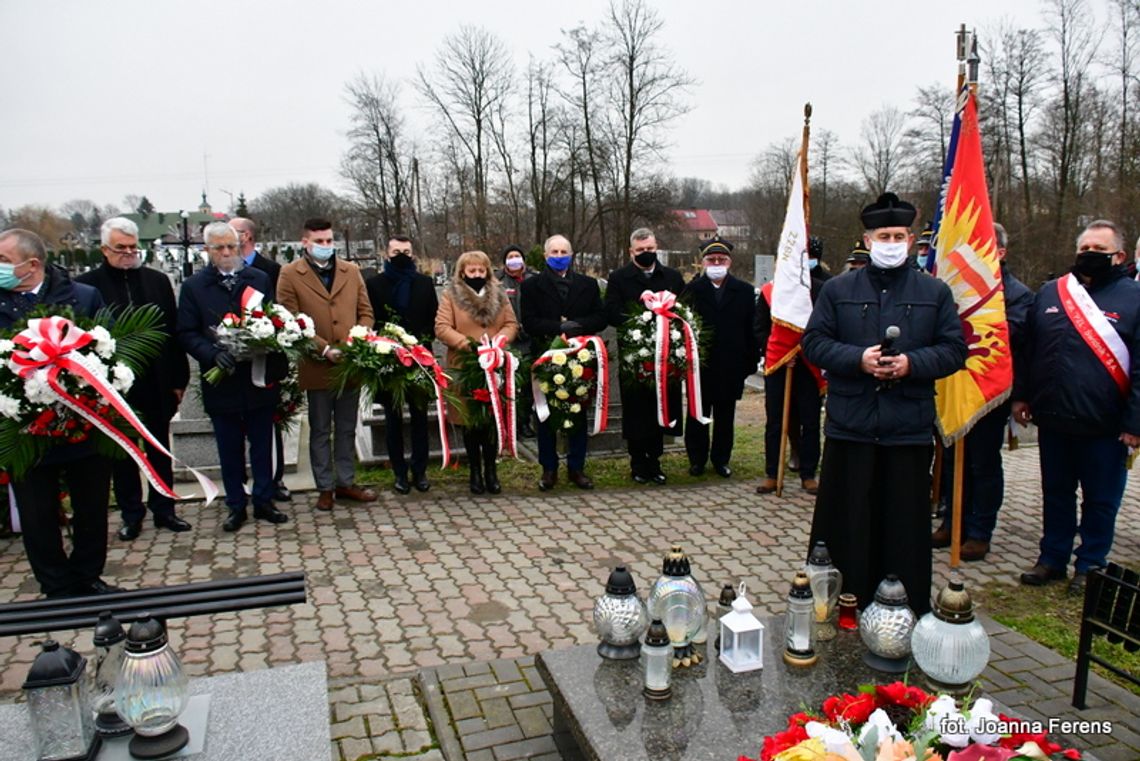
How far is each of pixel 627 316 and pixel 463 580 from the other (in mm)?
3117

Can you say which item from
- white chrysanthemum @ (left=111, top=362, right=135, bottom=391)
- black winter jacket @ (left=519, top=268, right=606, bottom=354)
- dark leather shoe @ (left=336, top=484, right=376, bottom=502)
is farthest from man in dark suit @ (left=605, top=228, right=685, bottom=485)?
white chrysanthemum @ (left=111, top=362, right=135, bottom=391)

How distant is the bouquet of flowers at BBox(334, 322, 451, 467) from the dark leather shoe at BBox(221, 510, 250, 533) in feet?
4.04

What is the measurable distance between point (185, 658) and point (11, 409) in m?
1.56

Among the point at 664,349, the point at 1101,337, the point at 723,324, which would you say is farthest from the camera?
the point at 723,324

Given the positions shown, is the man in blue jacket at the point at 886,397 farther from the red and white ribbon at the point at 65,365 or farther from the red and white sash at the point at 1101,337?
the red and white ribbon at the point at 65,365

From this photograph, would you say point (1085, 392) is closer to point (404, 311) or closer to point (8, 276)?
point (404, 311)

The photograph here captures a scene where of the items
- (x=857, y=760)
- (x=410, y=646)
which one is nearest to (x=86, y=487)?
(x=410, y=646)

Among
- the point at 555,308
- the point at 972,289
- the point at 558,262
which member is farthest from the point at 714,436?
the point at 972,289

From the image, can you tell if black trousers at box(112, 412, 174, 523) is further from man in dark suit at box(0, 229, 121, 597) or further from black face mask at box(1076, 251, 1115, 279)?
black face mask at box(1076, 251, 1115, 279)

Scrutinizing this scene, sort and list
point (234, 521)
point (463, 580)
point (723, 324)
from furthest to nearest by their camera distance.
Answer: point (723, 324) < point (234, 521) < point (463, 580)

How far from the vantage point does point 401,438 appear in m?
7.57

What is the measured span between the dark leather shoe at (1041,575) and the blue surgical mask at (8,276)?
20.8 feet

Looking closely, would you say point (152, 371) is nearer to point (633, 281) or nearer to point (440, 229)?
point (633, 281)

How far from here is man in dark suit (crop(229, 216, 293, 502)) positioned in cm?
725
